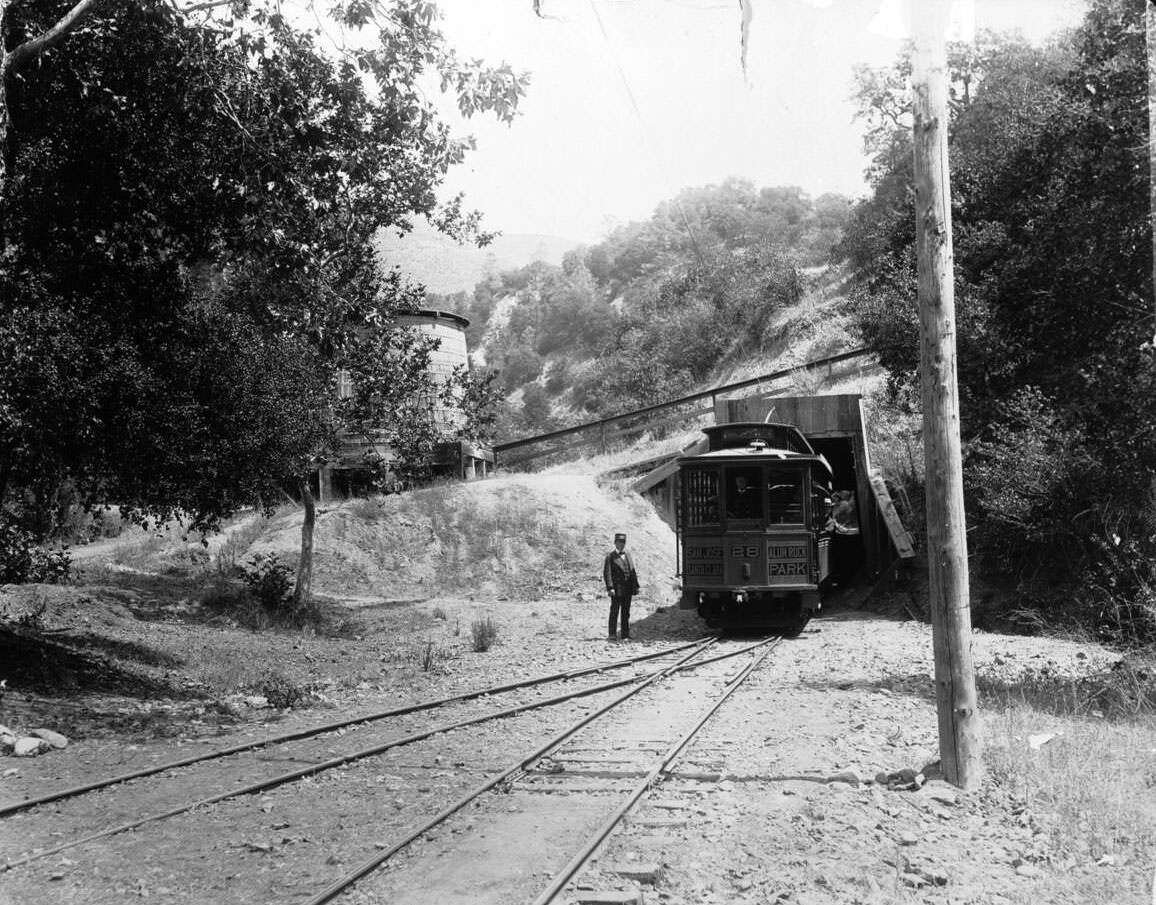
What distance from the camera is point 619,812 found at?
22.3 ft

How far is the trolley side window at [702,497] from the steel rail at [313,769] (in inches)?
227

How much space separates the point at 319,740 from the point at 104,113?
23.3 feet

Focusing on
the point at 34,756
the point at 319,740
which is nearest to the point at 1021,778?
the point at 319,740

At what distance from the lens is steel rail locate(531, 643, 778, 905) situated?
5373 millimetres

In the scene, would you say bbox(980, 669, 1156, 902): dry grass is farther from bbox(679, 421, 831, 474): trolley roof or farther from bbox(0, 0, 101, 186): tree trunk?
bbox(0, 0, 101, 186): tree trunk

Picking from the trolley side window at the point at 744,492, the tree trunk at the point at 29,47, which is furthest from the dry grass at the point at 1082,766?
the tree trunk at the point at 29,47

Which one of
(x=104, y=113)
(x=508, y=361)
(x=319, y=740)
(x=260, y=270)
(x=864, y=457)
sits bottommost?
(x=319, y=740)

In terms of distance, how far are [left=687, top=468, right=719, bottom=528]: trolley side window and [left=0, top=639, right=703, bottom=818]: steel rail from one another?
378cm

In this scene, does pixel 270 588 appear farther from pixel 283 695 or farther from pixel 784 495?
pixel 784 495

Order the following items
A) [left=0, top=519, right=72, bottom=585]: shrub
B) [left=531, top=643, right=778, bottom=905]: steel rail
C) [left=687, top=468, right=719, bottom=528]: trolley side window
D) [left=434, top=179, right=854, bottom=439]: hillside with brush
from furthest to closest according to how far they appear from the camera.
→ [left=434, top=179, right=854, bottom=439]: hillside with brush < [left=687, top=468, right=719, bottom=528]: trolley side window < [left=0, top=519, right=72, bottom=585]: shrub < [left=531, top=643, right=778, bottom=905]: steel rail

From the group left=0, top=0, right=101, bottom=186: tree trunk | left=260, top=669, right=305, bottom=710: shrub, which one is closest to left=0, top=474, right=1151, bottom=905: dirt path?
left=260, top=669, right=305, bottom=710: shrub

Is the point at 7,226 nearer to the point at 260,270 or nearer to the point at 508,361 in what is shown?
the point at 260,270

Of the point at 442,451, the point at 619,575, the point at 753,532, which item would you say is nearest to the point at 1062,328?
the point at 753,532

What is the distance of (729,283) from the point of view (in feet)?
188
